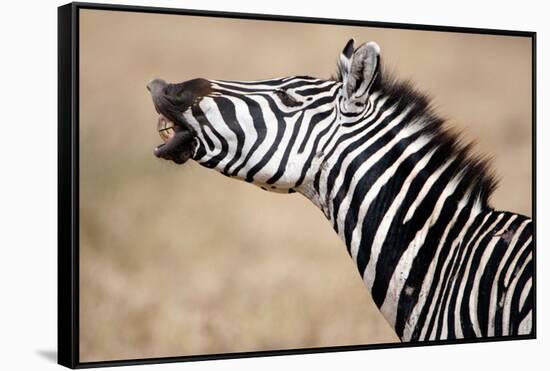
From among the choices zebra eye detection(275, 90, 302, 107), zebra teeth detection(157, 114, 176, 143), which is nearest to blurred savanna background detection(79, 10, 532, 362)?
zebra teeth detection(157, 114, 176, 143)

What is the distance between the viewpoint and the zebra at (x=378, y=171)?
618cm

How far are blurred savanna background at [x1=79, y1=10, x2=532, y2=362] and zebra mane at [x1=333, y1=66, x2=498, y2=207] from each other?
0.12 meters

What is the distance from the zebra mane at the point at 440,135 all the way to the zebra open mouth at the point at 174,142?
1050 millimetres

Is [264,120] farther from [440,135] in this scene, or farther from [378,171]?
[440,135]

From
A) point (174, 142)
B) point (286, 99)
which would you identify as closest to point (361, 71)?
point (286, 99)

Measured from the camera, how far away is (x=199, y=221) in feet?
20.6

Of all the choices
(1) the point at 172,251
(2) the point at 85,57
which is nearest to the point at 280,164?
(1) the point at 172,251

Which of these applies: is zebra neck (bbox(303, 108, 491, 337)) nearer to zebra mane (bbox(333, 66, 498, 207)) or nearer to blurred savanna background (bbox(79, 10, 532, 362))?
zebra mane (bbox(333, 66, 498, 207))

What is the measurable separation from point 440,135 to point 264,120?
121 cm

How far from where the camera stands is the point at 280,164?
6.23 m

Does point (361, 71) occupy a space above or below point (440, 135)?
above

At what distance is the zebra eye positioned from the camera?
6305 mm

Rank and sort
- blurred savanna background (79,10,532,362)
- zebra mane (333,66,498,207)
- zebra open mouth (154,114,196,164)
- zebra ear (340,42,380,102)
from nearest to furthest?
1. blurred savanna background (79,10,532,362)
2. zebra open mouth (154,114,196,164)
3. zebra ear (340,42,380,102)
4. zebra mane (333,66,498,207)

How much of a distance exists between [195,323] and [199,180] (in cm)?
85
